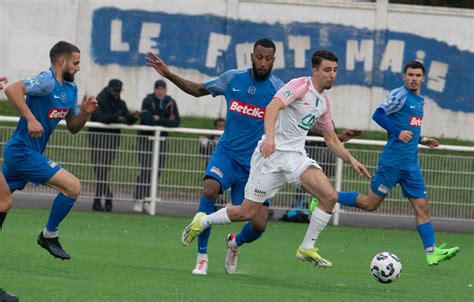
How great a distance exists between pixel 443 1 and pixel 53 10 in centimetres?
1016

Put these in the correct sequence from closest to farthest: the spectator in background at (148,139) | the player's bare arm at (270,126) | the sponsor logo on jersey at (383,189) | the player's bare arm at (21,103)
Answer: the player's bare arm at (270,126) < the player's bare arm at (21,103) < the sponsor logo on jersey at (383,189) < the spectator in background at (148,139)

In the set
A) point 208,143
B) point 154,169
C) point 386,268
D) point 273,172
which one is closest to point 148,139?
point 154,169

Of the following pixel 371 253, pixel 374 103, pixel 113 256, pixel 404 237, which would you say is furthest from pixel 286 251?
pixel 374 103

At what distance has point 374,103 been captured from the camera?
30.2m

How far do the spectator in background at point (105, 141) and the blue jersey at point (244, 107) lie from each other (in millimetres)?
7947

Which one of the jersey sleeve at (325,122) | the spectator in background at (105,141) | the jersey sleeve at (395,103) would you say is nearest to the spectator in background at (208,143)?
the spectator in background at (105,141)

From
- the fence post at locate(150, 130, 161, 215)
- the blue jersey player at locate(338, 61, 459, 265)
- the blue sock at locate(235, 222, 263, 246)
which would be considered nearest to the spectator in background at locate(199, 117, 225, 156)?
the fence post at locate(150, 130, 161, 215)

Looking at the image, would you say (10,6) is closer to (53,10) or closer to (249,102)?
(53,10)

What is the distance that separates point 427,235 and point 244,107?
10.9 feet

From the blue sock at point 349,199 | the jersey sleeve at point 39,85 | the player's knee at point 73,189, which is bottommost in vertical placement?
the blue sock at point 349,199

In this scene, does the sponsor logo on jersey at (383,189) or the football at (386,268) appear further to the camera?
the sponsor logo on jersey at (383,189)

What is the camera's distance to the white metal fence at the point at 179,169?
20438mm

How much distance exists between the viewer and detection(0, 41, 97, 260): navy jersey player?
11.8 metres

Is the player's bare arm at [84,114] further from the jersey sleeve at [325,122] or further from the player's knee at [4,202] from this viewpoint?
the jersey sleeve at [325,122]
